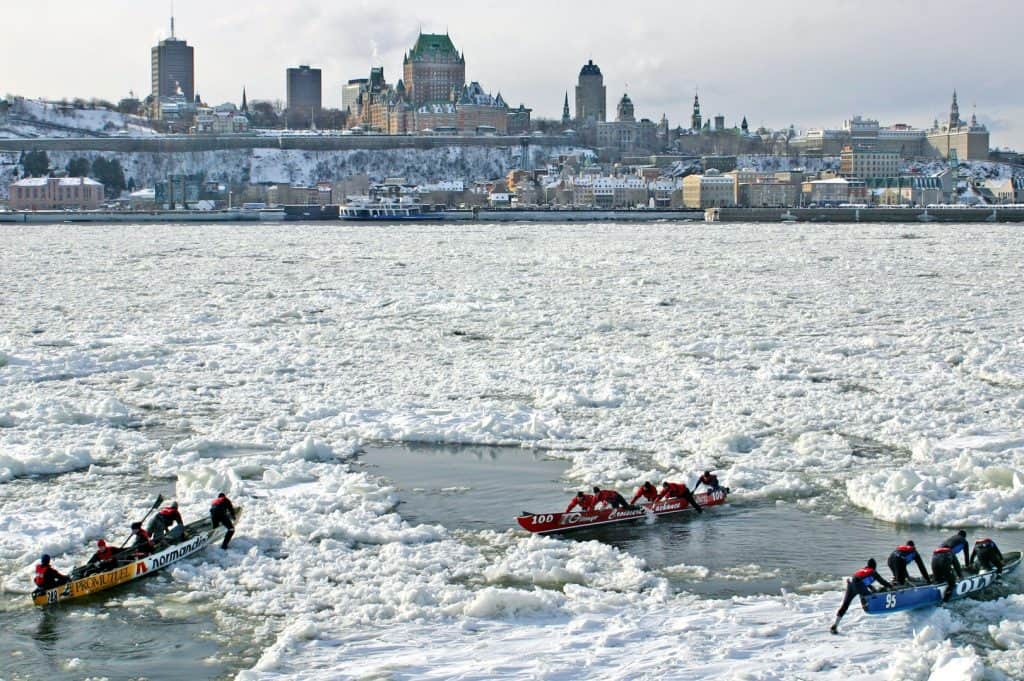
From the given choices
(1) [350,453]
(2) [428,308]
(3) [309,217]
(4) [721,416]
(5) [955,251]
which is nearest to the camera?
(1) [350,453]

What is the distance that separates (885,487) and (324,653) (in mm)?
6904

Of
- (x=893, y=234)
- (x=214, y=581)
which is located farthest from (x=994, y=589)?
(x=893, y=234)

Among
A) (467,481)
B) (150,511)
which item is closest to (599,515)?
(467,481)

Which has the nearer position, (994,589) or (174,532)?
(994,589)

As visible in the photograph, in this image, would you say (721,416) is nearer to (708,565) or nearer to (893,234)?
(708,565)

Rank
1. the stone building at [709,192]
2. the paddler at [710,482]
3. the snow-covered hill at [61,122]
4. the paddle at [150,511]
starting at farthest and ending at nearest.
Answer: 1. the snow-covered hill at [61,122]
2. the stone building at [709,192]
3. the paddler at [710,482]
4. the paddle at [150,511]

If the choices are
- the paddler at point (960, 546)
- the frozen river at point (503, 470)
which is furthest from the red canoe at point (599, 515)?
the paddler at point (960, 546)

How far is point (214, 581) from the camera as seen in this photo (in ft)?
38.7

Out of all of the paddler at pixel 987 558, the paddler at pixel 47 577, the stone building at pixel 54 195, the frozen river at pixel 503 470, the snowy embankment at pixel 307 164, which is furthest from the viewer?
the snowy embankment at pixel 307 164

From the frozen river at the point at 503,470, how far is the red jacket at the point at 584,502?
0.38 meters

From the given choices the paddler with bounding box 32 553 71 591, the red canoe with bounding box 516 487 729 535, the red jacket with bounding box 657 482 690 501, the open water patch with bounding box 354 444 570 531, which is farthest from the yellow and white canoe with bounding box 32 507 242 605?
the red jacket with bounding box 657 482 690 501

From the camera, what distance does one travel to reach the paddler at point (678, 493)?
13844 mm

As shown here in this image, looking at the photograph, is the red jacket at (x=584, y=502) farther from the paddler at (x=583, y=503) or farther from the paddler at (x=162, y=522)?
the paddler at (x=162, y=522)

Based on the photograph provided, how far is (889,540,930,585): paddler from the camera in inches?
432
